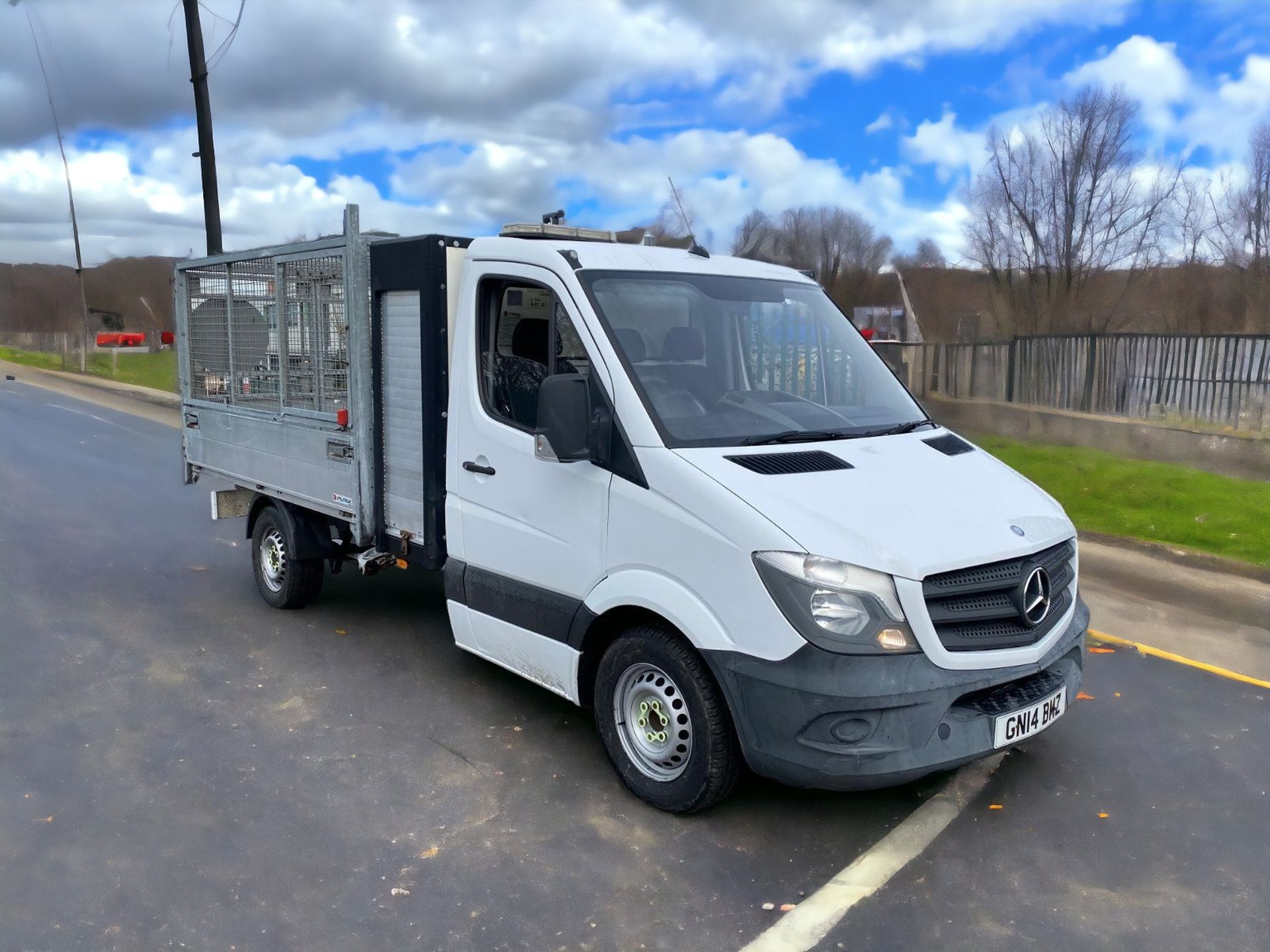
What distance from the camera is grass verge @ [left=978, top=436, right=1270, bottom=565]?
30.5ft

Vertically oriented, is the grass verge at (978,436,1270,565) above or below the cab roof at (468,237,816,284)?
below

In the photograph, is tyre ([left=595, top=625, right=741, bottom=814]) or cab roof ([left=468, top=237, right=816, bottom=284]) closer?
tyre ([left=595, top=625, right=741, bottom=814])

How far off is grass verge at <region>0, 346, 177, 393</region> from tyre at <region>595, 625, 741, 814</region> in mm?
24254

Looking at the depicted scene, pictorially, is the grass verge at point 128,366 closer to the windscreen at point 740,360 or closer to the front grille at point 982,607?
the windscreen at point 740,360

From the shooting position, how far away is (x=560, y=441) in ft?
13.5

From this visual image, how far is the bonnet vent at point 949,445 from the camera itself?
4.57 meters

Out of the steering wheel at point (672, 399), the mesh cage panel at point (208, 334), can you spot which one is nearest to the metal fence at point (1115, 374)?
the mesh cage panel at point (208, 334)

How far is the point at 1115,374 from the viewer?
15.7m

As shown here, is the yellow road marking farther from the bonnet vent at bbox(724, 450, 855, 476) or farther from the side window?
the side window

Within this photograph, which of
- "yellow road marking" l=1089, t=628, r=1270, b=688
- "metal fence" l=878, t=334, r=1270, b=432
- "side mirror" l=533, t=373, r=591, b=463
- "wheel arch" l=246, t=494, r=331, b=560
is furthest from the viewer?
"metal fence" l=878, t=334, r=1270, b=432

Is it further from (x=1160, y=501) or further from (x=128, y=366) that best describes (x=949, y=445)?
(x=128, y=366)

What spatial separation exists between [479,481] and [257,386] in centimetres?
285

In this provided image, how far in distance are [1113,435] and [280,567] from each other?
11.7m

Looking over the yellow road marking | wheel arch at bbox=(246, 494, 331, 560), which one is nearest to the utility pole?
wheel arch at bbox=(246, 494, 331, 560)
